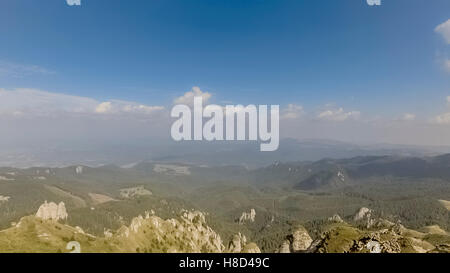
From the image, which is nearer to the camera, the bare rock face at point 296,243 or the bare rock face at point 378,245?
the bare rock face at point 378,245

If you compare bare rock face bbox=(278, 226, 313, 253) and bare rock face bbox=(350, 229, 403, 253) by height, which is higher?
bare rock face bbox=(350, 229, 403, 253)

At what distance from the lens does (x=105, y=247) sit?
232 feet

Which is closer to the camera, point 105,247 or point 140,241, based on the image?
point 105,247

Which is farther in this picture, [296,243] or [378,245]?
[296,243]

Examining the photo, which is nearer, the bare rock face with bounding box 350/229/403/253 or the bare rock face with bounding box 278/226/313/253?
the bare rock face with bounding box 350/229/403/253

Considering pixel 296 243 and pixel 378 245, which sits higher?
pixel 378 245

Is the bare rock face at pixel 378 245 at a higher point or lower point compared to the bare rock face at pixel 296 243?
higher

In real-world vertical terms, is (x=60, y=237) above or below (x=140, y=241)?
above
